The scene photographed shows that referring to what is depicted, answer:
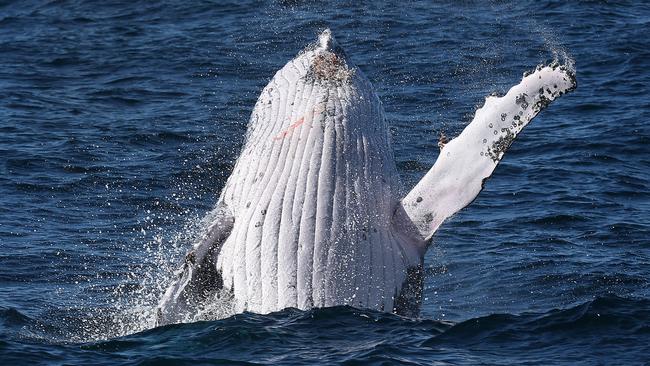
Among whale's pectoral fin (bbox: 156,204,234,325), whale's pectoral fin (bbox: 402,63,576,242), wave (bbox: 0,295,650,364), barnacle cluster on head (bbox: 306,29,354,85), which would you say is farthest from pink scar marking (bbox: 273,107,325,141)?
wave (bbox: 0,295,650,364)

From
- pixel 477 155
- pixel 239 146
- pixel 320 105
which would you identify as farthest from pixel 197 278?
pixel 239 146

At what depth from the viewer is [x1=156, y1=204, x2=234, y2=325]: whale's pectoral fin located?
14.1 m

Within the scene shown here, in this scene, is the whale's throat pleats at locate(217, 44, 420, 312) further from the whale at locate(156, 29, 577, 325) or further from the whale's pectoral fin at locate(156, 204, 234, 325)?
the whale's pectoral fin at locate(156, 204, 234, 325)

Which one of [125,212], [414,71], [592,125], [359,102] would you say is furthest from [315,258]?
[414,71]

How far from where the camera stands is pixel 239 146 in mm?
27469

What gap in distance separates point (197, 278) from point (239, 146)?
13309 millimetres

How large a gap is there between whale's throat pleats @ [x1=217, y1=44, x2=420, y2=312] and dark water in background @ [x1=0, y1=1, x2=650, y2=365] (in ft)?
1.08

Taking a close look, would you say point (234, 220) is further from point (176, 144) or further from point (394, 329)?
point (176, 144)

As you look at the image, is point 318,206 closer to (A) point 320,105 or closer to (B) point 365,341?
(A) point 320,105

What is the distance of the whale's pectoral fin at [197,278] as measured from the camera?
557 inches

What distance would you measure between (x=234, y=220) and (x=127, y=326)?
7.57 feet

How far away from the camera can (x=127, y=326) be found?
15.7m

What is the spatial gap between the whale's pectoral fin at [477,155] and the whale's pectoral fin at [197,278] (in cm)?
227

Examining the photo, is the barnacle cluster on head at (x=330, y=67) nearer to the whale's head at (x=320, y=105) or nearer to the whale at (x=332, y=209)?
the whale's head at (x=320, y=105)
